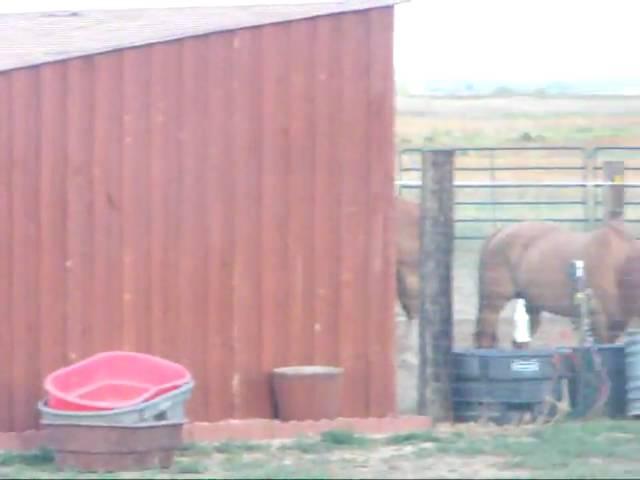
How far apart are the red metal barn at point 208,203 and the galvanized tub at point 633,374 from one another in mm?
1588

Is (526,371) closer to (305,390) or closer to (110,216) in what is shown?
(305,390)

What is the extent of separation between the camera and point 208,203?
1065cm

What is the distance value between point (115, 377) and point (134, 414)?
0.75m

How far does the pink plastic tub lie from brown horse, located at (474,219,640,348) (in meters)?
3.64

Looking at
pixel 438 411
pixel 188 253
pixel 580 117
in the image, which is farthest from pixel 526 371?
pixel 580 117

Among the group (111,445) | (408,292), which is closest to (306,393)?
(111,445)

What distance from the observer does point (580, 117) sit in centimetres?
5294

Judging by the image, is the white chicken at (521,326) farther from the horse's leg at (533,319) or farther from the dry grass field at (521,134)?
the dry grass field at (521,134)

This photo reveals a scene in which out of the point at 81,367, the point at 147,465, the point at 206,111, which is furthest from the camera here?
the point at 206,111

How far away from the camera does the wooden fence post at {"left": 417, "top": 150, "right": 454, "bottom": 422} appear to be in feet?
36.5

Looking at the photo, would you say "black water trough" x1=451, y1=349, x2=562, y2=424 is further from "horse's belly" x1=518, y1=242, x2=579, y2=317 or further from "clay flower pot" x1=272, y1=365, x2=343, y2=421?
"horse's belly" x1=518, y1=242, x2=579, y2=317

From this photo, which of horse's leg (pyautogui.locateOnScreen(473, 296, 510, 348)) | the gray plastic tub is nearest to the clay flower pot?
the gray plastic tub

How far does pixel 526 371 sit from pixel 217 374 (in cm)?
199

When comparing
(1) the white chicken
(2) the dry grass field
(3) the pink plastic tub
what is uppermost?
(2) the dry grass field
